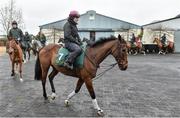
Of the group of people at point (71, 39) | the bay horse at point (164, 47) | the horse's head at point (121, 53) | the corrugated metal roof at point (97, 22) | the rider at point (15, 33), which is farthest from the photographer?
the corrugated metal roof at point (97, 22)

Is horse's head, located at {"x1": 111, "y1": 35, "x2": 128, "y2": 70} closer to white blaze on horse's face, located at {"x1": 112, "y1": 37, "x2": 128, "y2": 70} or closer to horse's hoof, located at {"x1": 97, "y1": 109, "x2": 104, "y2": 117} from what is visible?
white blaze on horse's face, located at {"x1": 112, "y1": 37, "x2": 128, "y2": 70}

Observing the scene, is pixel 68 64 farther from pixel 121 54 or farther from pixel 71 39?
pixel 121 54

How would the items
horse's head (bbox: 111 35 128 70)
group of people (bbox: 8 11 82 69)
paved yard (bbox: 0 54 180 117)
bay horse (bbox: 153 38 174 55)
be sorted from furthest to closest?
bay horse (bbox: 153 38 174 55) → group of people (bbox: 8 11 82 69) → horse's head (bbox: 111 35 128 70) → paved yard (bbox: 0 54 180 117)

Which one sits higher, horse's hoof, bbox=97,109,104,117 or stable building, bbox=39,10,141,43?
stable building, bbox=39,10,141,43

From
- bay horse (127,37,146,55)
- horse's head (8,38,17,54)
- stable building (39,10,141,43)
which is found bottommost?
bay horse (127,37,146,55)

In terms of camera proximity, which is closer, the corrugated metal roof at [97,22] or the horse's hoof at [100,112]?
the horse's hoof at [100,112]

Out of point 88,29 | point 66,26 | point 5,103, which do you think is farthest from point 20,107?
point 88,29

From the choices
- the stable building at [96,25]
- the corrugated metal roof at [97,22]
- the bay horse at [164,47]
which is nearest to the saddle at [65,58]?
the bay horse at [164,47]

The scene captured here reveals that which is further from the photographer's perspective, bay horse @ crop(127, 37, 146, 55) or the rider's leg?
bay horse @ crop(127, 37, 146, 55)

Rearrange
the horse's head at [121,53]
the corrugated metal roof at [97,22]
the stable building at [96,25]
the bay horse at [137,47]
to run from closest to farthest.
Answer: the horse's head at [121,53] → the bay horse at [137,47] → the stable building at [96,25] → the corrugated metal roof at [97,22]

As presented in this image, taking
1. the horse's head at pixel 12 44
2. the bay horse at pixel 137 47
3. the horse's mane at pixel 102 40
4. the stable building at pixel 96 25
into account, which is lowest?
the bay horse at pixel 137 47

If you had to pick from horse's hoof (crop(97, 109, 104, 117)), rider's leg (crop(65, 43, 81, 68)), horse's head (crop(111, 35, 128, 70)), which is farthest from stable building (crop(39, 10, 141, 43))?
horse's hoof (crop(97, 109, 104, 117))

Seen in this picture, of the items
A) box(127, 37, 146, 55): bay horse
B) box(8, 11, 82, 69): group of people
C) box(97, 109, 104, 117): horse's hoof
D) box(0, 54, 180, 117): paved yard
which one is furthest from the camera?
box(127, 37, 146, 55): bay horse

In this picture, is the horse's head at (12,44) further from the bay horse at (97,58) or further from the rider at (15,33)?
the bay horse at (97,58)
